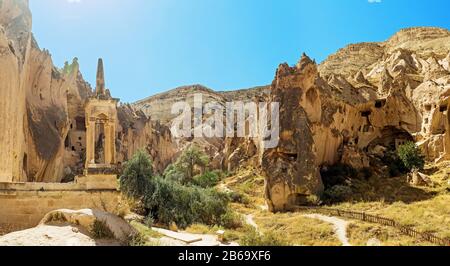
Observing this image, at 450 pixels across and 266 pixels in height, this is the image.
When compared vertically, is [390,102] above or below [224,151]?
above

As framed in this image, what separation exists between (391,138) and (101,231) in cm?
3327

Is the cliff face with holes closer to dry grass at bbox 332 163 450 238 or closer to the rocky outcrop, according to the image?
dry grass at bbox 332 163 450 238

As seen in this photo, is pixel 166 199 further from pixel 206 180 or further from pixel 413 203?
pixel 206 180

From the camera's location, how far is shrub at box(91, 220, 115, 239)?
1047 cm

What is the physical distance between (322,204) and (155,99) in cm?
7272

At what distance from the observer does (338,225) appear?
19.3 m

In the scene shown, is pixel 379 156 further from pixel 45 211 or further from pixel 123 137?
pixel 45 211

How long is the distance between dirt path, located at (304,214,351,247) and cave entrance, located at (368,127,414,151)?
1716cm

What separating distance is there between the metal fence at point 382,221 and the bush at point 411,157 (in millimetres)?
10102

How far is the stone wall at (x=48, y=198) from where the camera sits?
11617mm

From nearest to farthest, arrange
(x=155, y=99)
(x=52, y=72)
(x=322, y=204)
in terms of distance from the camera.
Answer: (x=322, y=204) < (x=52, y=72) < (x=155, y=99)

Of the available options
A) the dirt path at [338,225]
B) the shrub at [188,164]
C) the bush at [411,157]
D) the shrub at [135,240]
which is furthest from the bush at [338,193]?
the shrub at [135,240]

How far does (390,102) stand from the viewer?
122 ft
